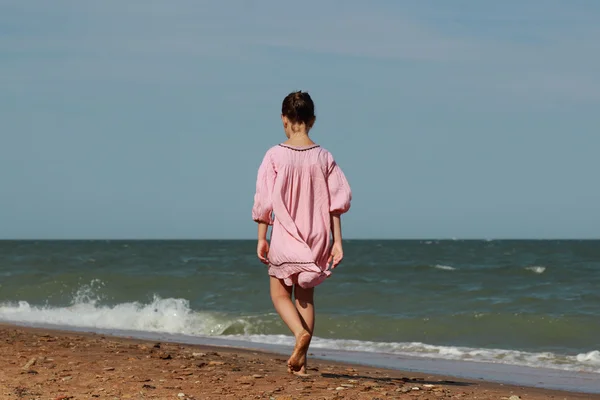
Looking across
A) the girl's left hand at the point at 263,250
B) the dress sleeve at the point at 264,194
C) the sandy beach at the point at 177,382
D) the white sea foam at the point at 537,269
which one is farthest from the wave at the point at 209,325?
the white sea foam at the point at 537,269

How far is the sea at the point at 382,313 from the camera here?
10.3 m

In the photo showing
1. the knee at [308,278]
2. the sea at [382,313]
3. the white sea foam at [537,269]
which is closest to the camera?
the knee at [308,278]

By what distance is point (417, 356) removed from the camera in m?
10.4

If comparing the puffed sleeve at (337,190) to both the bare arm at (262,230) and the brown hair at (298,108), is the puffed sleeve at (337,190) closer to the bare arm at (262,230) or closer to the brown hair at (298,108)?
the brown hair at (298,108)

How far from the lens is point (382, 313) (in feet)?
53.3

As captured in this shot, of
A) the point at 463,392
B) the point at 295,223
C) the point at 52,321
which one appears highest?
the point at 295,223

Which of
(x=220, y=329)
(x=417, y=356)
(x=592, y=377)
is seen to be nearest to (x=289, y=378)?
(x=592, y=377)

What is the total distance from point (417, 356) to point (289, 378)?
5073 mm

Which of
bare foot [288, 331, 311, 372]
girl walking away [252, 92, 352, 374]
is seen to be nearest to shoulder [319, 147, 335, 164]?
girl walking away [252, 92, 352, 374]

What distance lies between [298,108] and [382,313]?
11.3 metres

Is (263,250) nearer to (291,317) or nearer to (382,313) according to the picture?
(291,317)

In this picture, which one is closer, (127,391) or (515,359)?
(127,391)

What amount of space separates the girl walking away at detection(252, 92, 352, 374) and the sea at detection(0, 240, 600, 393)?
3388 mm

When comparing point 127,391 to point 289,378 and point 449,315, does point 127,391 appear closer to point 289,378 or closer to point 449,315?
point 289,378
